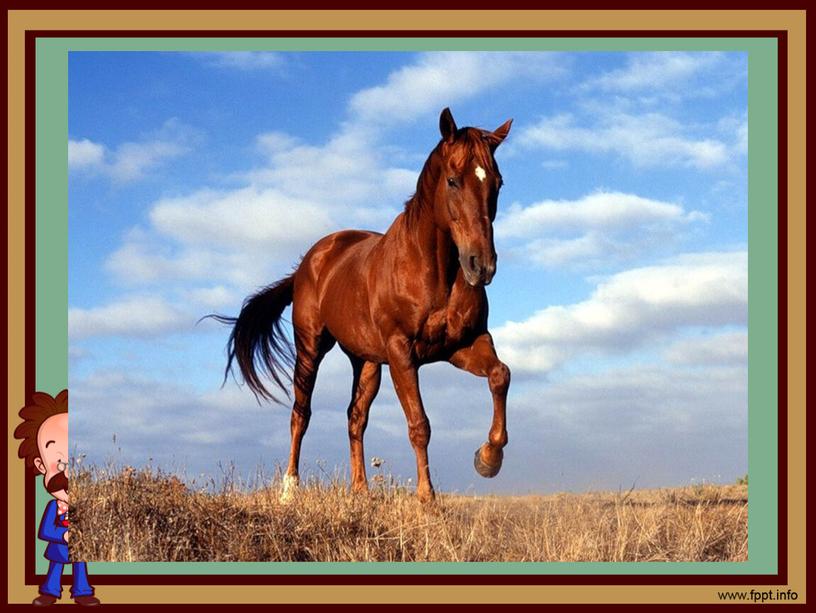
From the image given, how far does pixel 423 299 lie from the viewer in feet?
25.0

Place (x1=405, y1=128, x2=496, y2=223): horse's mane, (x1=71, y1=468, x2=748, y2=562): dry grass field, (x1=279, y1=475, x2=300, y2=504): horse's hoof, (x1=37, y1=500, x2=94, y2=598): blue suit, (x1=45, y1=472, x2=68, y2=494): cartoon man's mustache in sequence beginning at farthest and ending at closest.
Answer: (x1=279, y1=475, x2=300, y2=504): horse's hoof < (x1=405, y1=128, x2=496, y2=223): horse's mane < (x1=71, y1=468, x2=748, y2=562): dry grass field < (x1=45, y1=472, x2=68, y2=494): cartoon man's mustache < (x1=37, y1=500, x2=94, y2=598): blue suit

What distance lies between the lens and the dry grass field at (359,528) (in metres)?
6.31

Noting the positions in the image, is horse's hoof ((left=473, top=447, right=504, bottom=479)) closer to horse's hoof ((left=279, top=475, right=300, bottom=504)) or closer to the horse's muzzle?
the horse's muzzle

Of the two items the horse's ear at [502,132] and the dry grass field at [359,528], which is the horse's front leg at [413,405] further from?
the horse's ear at [502,132]

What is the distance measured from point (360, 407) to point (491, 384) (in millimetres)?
2282

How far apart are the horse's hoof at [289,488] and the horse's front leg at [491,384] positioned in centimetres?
169

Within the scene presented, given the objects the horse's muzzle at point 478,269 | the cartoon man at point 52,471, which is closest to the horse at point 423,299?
the horse's muzzle at point 478,269

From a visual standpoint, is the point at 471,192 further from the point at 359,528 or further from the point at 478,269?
the point at 359,528

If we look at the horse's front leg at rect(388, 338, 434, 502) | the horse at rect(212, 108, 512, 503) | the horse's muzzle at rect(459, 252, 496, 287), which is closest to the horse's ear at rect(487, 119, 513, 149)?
the horse at rect(212, 108, 512, 503)

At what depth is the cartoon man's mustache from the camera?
483 centimetres

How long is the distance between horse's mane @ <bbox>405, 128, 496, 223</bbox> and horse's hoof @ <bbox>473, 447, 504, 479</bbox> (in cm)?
214
